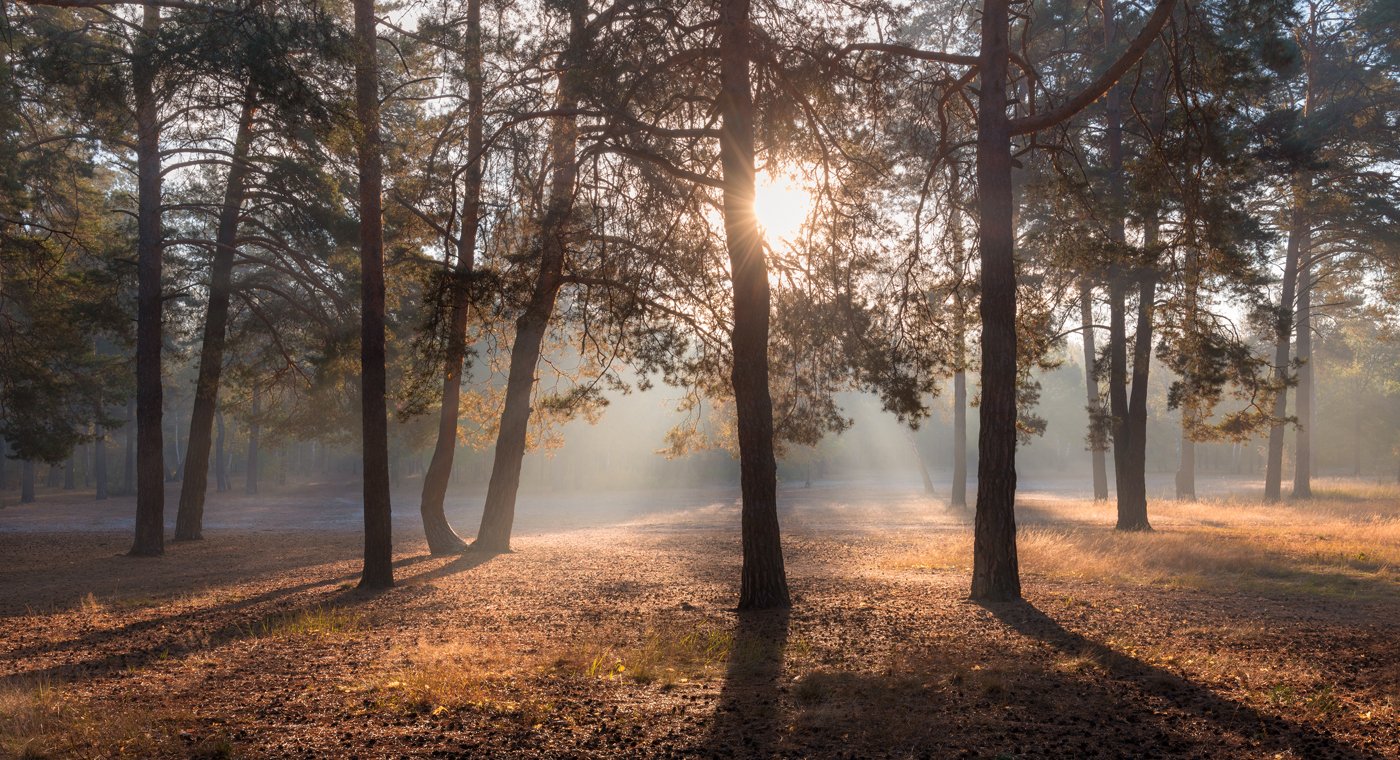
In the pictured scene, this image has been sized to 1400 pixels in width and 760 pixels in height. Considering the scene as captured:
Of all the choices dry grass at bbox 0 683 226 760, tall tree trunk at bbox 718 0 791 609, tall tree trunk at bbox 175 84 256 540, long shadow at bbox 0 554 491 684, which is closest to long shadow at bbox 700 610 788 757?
tall tree trunk at bbox 718 0 791 609

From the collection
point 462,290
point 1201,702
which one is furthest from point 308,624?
point 1201,702

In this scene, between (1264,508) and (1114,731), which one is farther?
(1264,508)

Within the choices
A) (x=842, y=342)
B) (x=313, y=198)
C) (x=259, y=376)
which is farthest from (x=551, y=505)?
(x=842, y=342)

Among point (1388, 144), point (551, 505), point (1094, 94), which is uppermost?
point (1388, 144)

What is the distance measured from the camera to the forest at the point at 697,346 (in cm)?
576

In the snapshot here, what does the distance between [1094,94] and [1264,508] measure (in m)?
22.9

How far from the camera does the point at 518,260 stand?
1073 centimetres

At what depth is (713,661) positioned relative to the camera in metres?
7.06

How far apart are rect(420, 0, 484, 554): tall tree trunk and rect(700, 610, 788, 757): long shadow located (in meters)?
5.65

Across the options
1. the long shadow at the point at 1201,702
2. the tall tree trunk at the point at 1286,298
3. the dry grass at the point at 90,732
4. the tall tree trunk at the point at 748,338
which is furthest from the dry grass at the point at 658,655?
the tall tree trunk at the point at 1286,298

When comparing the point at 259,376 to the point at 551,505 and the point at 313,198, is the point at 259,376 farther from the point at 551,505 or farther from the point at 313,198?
the point at 551,505

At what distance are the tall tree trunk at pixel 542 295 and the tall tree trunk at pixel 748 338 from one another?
1695mm

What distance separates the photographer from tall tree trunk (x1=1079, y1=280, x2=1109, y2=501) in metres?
20.3

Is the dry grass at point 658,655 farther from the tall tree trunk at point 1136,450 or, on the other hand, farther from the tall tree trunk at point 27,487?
the tall tree trunk at point 27,487
